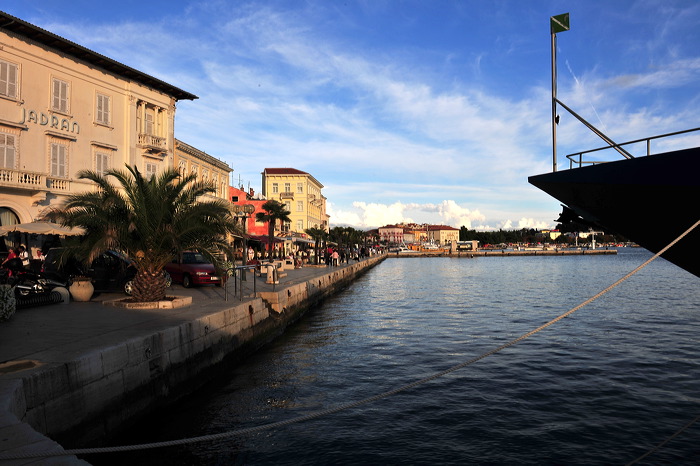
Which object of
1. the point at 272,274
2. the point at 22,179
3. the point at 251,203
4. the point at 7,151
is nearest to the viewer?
the point at 272,274

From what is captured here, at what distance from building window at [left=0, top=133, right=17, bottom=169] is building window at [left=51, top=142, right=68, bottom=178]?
80.8 inches

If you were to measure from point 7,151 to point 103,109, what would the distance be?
260 inches

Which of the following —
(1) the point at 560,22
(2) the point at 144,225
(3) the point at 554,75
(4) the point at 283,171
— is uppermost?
(4) the point at 283,171

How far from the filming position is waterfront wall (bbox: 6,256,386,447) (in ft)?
19.0

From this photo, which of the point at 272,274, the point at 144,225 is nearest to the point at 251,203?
the point at 272,274

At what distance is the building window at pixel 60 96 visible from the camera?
24.7m

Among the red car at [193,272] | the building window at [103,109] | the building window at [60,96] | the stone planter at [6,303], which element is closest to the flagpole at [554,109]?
the stone planter at [6,303]

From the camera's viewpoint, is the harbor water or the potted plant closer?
the harbor water

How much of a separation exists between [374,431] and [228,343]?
16.9ft

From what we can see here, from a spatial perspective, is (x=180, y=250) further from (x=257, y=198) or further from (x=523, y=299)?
(x=257, y=198)

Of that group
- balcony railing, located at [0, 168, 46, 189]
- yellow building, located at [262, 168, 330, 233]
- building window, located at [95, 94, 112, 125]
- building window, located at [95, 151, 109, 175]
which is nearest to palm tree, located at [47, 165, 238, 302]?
balcony railing, located at [0, 168, 46, 189]

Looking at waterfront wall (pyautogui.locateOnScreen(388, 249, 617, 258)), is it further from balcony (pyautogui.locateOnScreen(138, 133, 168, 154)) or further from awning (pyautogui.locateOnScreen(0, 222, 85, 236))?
awning (pyautogui.locateOnScreen(0, 222, 85, 236))

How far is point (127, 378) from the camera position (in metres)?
7.41

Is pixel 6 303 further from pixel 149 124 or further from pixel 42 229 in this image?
pixel 149 124
